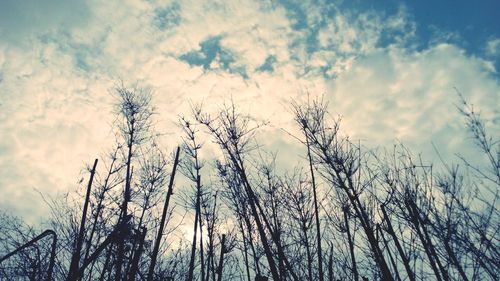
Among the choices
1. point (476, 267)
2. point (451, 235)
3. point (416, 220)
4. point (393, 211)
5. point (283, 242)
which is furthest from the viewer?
point (283, 242)

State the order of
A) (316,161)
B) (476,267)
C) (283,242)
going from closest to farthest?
(476,267), (316,161), (283,242)

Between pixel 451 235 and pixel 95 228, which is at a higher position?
pixel 95 228

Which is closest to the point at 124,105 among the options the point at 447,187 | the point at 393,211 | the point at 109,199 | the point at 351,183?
the point at 109,199

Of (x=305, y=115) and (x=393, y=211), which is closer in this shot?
(x=393, y=211)

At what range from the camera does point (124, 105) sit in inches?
488

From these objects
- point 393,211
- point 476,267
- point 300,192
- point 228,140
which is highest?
point 300,192

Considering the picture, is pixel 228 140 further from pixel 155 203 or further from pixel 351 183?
pixel 155 203

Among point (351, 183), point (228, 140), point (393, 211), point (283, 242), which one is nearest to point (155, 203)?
point (283, 242)

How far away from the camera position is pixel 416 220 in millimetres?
6562

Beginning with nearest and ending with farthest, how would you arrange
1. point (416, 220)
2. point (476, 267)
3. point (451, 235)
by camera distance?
point (476, 267), point (416, 220), point (451, 235)

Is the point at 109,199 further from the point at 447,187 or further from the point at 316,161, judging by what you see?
the point at 447,187

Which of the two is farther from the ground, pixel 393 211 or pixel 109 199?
pixel 109 199

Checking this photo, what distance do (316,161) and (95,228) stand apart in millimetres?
8598

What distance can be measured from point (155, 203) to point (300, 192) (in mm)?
6405
